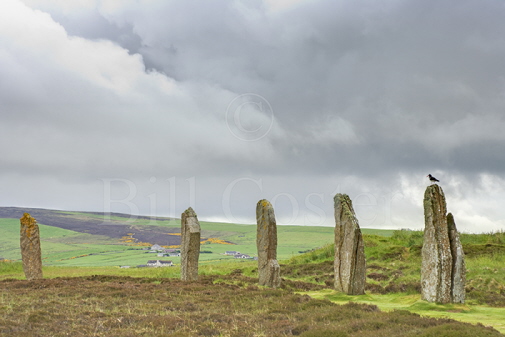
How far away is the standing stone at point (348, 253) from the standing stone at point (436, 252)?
3857mm

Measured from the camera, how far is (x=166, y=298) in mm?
22312

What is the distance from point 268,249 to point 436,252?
10890 millimetres

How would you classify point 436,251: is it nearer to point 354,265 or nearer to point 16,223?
point 354,265

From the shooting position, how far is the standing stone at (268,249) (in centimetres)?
2781

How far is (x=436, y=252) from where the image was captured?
20.4 meters

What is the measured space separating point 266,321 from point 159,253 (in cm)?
6198

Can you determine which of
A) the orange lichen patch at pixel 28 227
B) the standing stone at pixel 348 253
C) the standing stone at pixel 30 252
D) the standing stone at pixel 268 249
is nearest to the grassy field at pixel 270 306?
the standing stone at pixel 348 253

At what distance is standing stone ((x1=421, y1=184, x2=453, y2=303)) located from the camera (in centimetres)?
2030

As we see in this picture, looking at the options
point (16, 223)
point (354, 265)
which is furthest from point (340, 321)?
point (16, 223)

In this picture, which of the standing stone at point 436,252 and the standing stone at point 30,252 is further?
the standing stone at point 30,252

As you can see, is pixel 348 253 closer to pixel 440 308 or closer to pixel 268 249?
pixel 440 308

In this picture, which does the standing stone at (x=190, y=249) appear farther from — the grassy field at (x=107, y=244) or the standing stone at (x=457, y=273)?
the grassy field at (x=107, y=244)

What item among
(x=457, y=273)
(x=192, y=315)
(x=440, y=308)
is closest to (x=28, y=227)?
(x=192, y=315)

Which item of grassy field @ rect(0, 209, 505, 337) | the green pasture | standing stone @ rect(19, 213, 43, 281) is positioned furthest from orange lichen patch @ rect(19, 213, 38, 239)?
the green pasture
